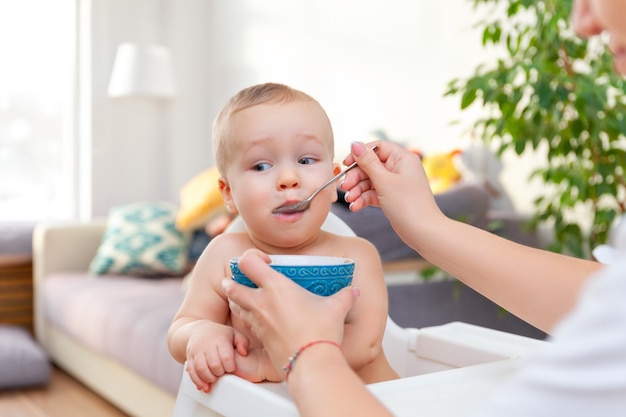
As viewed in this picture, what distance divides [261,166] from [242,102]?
0.27 ft

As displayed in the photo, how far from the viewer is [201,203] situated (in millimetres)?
3500

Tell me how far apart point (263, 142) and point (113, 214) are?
10.3 feet

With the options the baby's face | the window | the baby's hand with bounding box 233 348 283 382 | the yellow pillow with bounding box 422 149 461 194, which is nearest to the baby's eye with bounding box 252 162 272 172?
the baby's face

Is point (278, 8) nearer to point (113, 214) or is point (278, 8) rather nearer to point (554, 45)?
point (113, 214)

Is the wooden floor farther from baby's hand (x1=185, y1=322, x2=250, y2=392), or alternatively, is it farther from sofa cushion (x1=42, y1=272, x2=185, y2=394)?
baby's hand (x1=185, y1=322, x2=250, y2=392)

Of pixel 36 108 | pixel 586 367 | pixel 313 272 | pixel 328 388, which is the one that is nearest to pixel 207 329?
pixel 313 272

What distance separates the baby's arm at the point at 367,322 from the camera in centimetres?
89

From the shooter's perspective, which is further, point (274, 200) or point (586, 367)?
point (274, 200)

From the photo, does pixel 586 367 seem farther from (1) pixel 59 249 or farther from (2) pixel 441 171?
(1) pixel 59 249

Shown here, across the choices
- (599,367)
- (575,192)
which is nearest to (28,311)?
(575,192)

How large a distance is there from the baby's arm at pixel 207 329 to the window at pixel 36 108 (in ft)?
12.8

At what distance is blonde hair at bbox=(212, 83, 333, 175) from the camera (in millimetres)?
953

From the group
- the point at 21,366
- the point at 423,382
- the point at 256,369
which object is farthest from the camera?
the point at 21,366

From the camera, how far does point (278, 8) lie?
425 centimetres
